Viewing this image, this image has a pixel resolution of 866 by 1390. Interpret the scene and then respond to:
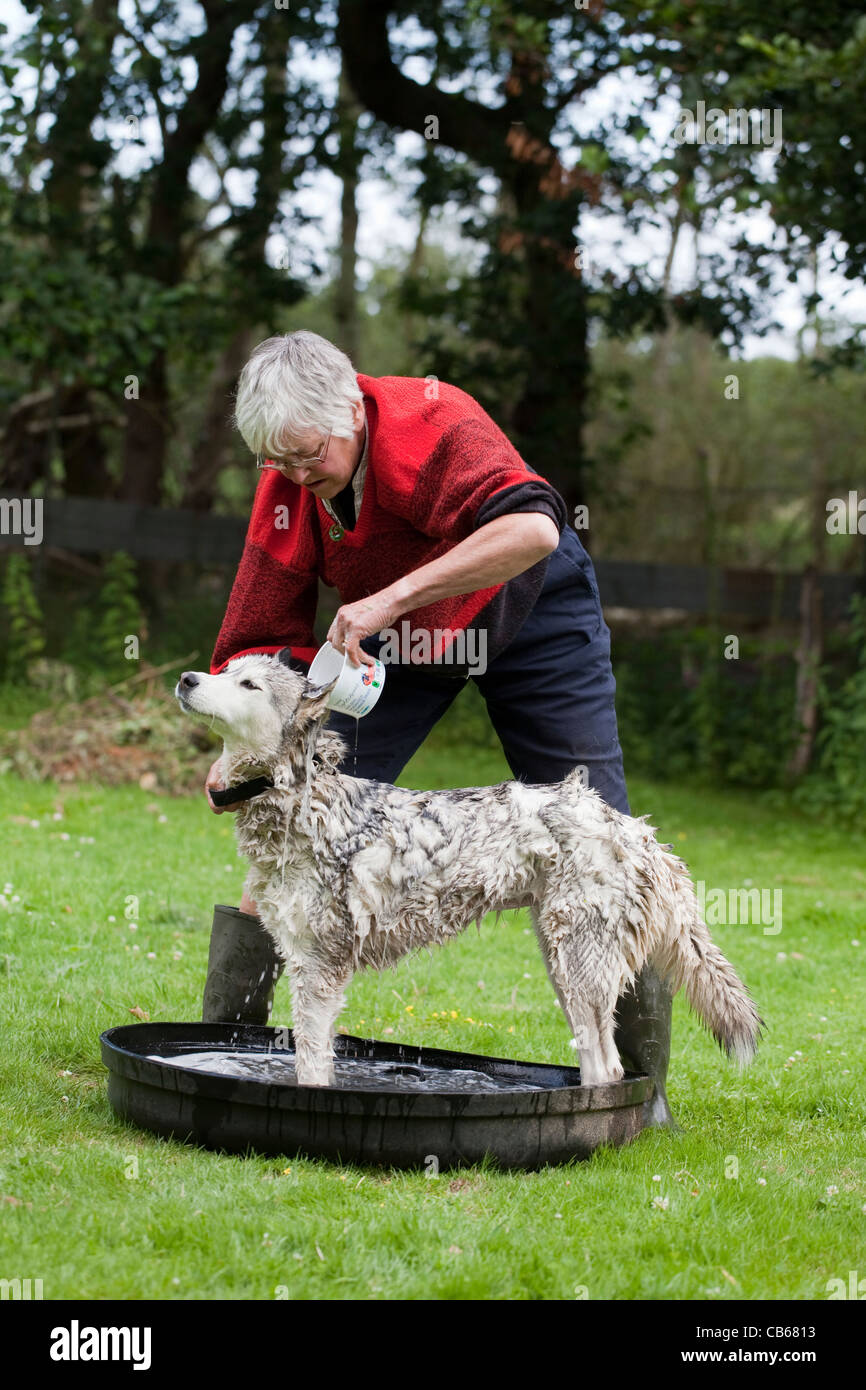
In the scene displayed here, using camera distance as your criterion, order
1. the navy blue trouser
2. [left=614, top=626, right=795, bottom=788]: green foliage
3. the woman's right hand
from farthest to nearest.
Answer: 1. [left=614, top=626, right=795, bottom=788]: green foliage
2. the navy blue trouser
3. the woman's right hand

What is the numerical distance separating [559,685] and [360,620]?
0.96 meters

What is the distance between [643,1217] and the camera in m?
3.83

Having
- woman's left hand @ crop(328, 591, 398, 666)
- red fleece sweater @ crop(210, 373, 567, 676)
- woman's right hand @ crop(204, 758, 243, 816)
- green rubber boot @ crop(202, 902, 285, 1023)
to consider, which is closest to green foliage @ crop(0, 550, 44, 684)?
green rubber boot @ crop(202, 902, 285, 1023)

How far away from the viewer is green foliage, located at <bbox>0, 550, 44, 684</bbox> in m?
14.3

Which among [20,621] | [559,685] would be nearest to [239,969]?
[559,685]

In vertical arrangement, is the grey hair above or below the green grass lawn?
above

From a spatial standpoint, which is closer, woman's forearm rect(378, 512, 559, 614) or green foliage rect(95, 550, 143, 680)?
woman's forearm rect(378, 512, 559, 614)

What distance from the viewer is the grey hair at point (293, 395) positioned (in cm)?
415

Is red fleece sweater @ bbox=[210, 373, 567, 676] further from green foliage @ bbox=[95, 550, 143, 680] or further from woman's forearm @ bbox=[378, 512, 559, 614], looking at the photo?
green foliage @ bbox=[95, 550, 143, 680]

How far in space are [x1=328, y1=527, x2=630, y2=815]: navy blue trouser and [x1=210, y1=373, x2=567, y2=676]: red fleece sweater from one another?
131 millimetres

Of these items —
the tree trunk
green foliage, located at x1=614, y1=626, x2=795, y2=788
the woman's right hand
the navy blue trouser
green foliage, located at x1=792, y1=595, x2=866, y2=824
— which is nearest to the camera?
the woman's right hand

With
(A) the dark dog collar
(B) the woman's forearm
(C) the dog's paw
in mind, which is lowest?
(C) the dog's paw

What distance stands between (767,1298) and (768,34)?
9.84 m

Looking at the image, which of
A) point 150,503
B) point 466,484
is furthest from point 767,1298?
point 150,503
